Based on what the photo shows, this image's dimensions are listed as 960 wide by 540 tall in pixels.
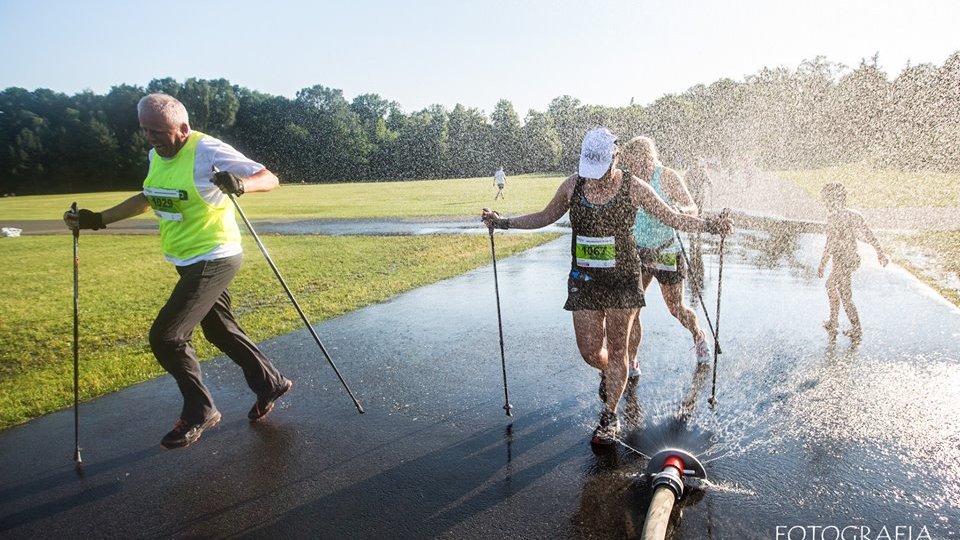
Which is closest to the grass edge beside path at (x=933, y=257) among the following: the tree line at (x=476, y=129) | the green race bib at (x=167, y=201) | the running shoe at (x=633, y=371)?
the running shoe at (x=633, y=371)

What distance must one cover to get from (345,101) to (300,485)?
10398 centimetres

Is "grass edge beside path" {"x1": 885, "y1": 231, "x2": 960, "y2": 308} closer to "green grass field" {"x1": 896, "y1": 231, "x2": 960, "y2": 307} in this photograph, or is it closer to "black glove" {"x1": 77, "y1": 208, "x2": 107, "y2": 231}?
"green grass field" {"x1": 896, "y1": 231, "x2": 960, "y2": 307}

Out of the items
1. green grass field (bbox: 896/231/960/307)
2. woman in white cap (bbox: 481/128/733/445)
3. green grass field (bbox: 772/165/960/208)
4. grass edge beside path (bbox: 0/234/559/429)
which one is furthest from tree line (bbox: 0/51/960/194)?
woman in white cap (bbox: 481/128/733/445)

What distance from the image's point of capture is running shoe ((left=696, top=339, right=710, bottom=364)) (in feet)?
16.8

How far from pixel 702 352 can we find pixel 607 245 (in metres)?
2.11

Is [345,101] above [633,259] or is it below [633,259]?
above

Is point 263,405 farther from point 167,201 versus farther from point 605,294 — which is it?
point 605,294

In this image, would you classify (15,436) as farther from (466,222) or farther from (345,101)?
(345,101)

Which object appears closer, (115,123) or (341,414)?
(341,414)

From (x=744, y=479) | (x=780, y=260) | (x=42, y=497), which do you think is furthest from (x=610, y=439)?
(x=780, y=260)

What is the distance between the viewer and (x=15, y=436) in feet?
13.6

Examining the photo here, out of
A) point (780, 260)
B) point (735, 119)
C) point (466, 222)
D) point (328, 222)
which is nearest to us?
point (780, 260)

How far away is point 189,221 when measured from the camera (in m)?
3.76

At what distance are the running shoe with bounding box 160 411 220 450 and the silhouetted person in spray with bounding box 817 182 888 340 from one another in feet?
18.9
